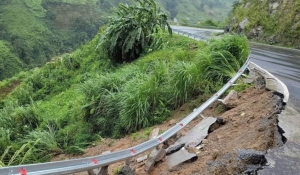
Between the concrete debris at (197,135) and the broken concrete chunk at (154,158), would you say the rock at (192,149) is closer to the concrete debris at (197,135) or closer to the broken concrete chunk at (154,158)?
the concrete debris at (197,135)

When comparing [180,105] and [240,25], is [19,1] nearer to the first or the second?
[240,25]

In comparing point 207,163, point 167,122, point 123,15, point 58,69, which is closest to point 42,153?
point 167,122

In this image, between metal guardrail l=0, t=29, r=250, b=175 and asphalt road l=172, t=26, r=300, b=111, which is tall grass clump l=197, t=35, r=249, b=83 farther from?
metal guardrail l=0, t=29, r=250, b=175

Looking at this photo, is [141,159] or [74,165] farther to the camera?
[141,159]

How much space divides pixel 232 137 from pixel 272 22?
1791 cm

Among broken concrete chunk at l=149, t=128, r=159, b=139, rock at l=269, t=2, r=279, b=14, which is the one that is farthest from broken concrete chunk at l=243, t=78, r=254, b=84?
rock at l=269, t=2, r=279, b=14

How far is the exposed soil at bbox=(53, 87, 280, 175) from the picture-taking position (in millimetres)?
4426

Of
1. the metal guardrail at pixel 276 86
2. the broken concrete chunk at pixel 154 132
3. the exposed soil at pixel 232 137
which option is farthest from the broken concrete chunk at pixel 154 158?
the metal guardrail at pixel 276 86

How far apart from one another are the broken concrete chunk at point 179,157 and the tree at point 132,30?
9.24 m

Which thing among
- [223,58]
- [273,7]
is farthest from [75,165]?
[273,7]

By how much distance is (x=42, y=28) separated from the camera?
84.0 meters

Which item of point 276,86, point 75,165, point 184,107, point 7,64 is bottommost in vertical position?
point 7,64

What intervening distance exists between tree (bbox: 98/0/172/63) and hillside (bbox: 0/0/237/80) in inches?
1721

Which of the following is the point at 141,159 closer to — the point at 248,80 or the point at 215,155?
the point at 215,155
